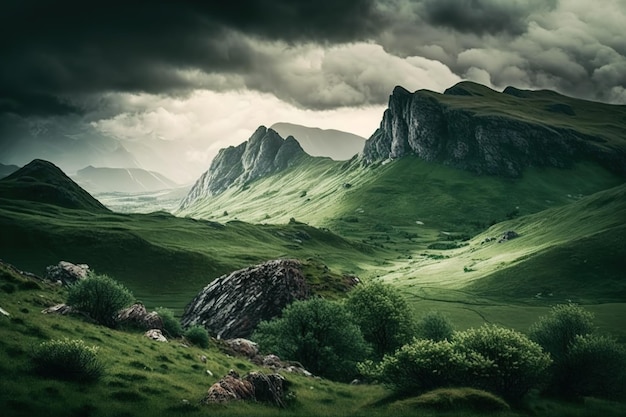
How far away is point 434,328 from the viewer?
78312 millimetres

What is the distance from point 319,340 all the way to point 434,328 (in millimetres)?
24084

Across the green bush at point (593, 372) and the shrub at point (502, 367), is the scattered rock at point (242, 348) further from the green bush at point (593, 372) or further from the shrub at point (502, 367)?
the green bush at point (593, 372)

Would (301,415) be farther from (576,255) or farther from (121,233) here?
(121,233)

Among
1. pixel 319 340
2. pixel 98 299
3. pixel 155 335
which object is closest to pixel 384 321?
pixel 319 340

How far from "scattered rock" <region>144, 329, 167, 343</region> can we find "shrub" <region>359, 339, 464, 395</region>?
24.2 m

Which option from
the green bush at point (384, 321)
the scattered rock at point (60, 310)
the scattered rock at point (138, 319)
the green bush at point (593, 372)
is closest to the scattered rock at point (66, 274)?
the scattered rock at point (138, 319)

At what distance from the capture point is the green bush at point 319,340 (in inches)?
2441

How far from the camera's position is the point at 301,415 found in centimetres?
3409

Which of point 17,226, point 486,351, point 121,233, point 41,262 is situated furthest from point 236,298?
point 17,226

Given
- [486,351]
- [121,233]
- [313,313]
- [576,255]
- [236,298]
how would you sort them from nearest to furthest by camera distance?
[486,351]
[313,313]
[236,298]
[576,255]
[121,233]

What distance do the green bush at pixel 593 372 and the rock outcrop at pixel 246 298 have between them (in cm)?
5559

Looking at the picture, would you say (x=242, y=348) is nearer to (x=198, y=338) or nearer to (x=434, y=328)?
(x=198, y=338)

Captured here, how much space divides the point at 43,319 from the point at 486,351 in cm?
4144

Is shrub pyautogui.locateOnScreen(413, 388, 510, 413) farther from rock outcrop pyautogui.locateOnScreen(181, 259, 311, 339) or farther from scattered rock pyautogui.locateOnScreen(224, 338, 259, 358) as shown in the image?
rock outcrop pyautogui.locateOnScreen(181, 259, 311, 339)
